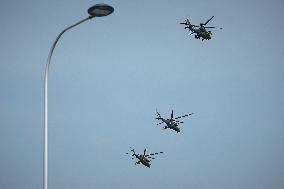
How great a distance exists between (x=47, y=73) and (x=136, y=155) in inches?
1365

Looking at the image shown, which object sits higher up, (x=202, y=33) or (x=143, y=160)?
(x=202, y=33)

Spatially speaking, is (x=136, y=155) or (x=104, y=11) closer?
(x=104, y=11)

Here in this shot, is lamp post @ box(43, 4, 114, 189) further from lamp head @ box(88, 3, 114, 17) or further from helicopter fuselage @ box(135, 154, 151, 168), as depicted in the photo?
helicopter fuselage @ box(135, 154, 151, 168)

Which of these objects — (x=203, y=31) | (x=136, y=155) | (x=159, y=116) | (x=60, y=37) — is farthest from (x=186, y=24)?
(x=60, y=37)

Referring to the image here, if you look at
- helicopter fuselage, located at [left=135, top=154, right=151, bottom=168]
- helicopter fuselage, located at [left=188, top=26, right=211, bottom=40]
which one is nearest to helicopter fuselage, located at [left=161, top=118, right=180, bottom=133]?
helicopter fuselage, located at [left=135, top=154, right=151, bottom=168]

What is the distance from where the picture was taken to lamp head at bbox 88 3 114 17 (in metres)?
13.7

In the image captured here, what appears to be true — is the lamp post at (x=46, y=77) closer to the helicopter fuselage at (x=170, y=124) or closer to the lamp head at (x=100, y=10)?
the lamp head at (x=100, y=10)

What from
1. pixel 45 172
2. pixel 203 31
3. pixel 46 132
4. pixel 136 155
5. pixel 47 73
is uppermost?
pixel 203 31

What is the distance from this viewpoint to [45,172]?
531 inches

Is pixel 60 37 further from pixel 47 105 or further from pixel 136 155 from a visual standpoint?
pixel 136 155

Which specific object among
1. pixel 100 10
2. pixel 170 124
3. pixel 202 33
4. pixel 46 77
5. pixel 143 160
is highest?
pixel 202 33

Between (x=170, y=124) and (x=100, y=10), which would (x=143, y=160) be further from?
(x=100, y=10)

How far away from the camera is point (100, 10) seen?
1396cm

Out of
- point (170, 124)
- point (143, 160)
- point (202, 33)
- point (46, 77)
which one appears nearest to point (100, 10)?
point (46, 77)
